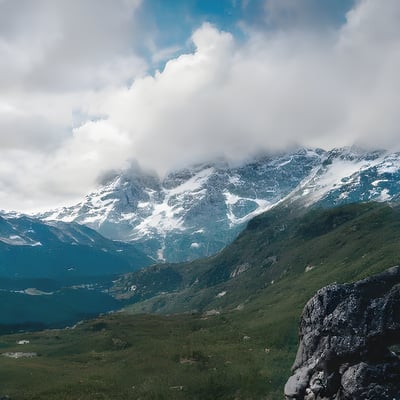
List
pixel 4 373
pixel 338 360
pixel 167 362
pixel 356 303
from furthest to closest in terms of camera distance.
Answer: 1. pixel 167 362
2. pixel 4 373
3. pixel 356 303
4. pixel 338 360

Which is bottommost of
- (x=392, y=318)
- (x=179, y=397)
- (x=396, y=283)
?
(x=179, y=397)

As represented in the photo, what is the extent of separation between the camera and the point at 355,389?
2530 inches

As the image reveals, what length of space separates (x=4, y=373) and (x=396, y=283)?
5681 inches

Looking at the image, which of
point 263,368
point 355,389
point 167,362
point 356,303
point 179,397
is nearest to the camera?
point 355,389

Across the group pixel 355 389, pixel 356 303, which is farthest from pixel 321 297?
pixel 355 389

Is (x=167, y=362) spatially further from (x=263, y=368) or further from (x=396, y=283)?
(x=396, y=283)

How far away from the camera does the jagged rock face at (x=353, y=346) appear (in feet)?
212

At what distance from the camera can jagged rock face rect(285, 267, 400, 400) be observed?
212 feet

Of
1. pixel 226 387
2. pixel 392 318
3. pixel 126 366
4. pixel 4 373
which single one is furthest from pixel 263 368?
pixel 392 318

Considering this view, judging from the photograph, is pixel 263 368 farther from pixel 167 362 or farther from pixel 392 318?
pixel 392 318

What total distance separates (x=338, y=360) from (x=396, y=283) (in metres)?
17.1

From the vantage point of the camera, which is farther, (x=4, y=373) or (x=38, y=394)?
(x=4, y=373)

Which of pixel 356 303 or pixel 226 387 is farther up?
pixel 356 303

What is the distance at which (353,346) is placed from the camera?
227 feet
